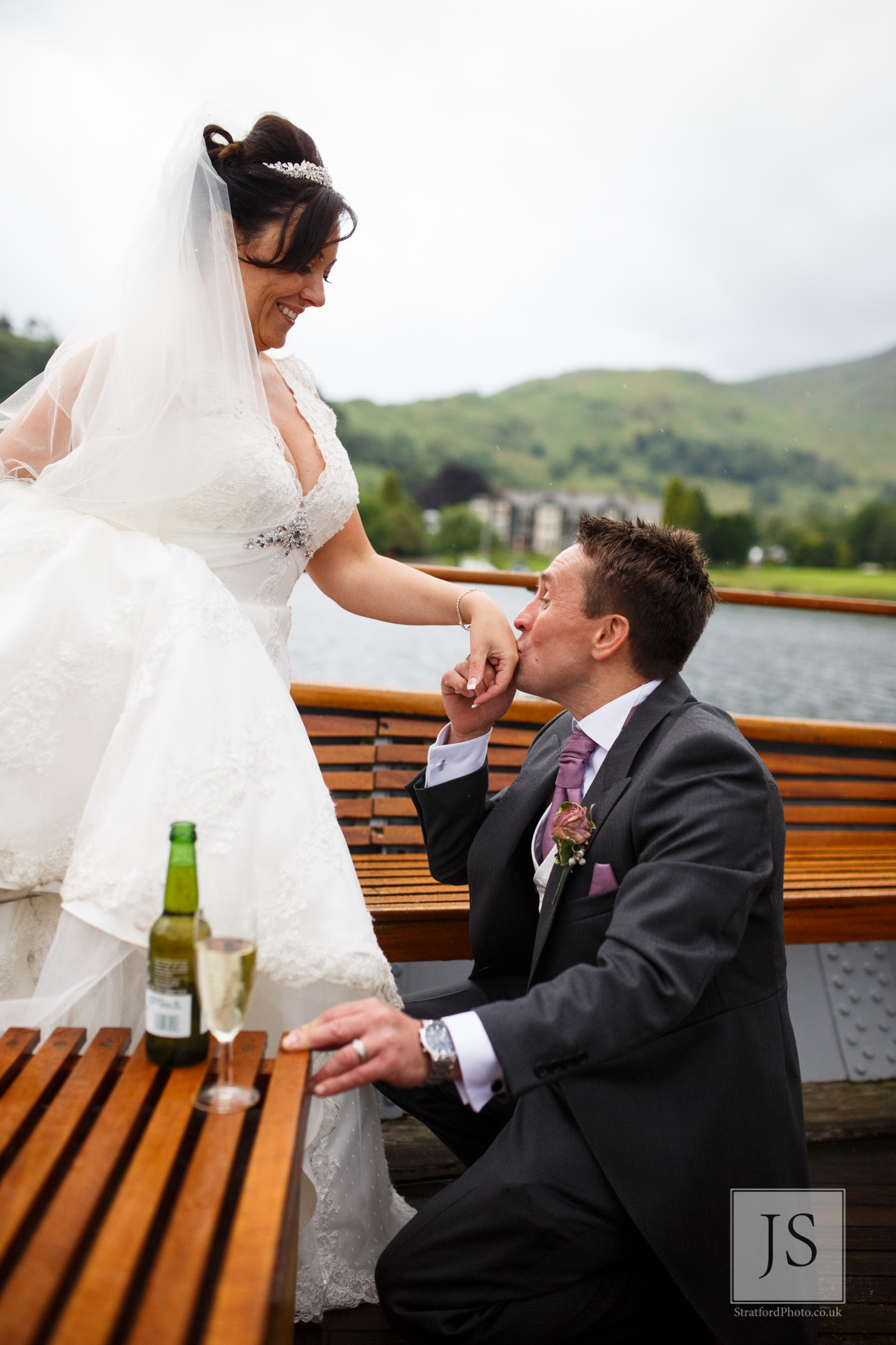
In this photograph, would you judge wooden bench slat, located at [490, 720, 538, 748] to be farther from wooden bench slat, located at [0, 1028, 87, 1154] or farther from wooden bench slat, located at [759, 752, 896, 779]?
wooden bench slat, located at [0, 1028, 87, 1154]

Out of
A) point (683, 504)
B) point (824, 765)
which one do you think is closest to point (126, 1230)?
point (824, 765)

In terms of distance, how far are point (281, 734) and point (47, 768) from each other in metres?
0.38

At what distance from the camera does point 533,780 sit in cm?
191

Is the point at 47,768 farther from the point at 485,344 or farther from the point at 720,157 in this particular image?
the point at 720,157

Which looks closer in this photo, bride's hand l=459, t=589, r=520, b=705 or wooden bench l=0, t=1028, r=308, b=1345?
wooden bench l=0, t=1028, r=308, b=1345

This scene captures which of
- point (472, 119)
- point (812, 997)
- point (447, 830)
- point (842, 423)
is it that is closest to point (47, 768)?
point (447, 830)

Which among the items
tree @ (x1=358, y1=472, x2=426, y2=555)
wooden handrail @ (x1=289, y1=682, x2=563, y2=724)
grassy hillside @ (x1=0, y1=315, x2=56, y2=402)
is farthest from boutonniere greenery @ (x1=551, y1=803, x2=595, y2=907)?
tree @ (x1=358, y1=472, x2=426, y2=555)

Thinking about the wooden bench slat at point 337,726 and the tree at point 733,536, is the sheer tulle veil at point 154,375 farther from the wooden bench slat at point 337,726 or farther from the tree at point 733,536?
the tree at point 733,536

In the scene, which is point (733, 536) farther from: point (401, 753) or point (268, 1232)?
point (268, 1232)

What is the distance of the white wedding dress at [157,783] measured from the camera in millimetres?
1307

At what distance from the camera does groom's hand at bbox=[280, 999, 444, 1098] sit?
45.2 inches

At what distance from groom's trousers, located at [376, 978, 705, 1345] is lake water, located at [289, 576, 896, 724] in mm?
1660

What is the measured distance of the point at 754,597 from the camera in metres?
3.29

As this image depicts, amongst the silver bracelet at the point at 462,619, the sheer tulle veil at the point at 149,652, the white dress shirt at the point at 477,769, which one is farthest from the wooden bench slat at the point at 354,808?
the sheer tulle veil at the point at 149,652
